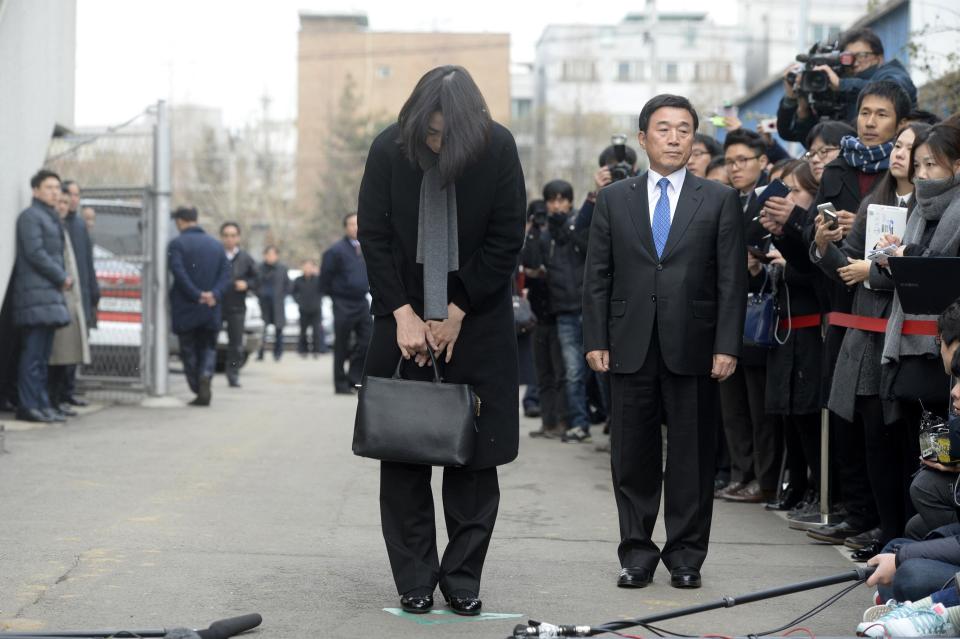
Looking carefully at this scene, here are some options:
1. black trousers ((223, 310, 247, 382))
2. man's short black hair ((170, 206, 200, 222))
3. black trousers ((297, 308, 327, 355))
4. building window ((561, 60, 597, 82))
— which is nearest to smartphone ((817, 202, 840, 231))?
man's short black hair ((170, 206, 200, 222))

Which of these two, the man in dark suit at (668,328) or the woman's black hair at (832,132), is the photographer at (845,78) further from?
the man in dark suit at (668,328)

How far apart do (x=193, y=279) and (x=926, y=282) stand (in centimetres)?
1128

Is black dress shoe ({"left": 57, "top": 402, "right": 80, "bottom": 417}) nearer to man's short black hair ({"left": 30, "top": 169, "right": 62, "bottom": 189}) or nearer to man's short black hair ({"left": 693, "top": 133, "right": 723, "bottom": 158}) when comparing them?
man's short black hair ({"left": 30, "top": 169, "right": 62, "bottom": 189})

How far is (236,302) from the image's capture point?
66.4ft

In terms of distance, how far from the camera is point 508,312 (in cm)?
615

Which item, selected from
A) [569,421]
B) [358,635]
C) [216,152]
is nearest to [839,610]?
[358,635]

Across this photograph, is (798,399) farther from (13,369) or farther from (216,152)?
(216,152)

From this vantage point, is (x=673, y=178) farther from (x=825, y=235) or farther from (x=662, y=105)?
(x=825, y=235)

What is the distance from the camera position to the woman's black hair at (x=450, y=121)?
5781 mm

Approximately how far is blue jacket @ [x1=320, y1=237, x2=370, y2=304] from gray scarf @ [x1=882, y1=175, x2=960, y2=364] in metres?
11.9

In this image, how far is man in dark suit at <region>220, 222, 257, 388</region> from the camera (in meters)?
19.9

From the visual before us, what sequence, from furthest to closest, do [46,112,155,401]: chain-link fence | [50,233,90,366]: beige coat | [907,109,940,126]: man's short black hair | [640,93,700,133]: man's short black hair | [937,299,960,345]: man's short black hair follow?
[46,112,155,401]: chain-link fence < [50,233,90,366]: beige coat < [907,109,940,126]: man's short black hair < [640,93,700,133]: man's short black hair < [937,299,960,345]: man's short black hair

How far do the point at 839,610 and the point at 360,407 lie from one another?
81.6 inches

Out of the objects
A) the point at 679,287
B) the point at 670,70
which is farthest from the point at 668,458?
the point at 670,70
